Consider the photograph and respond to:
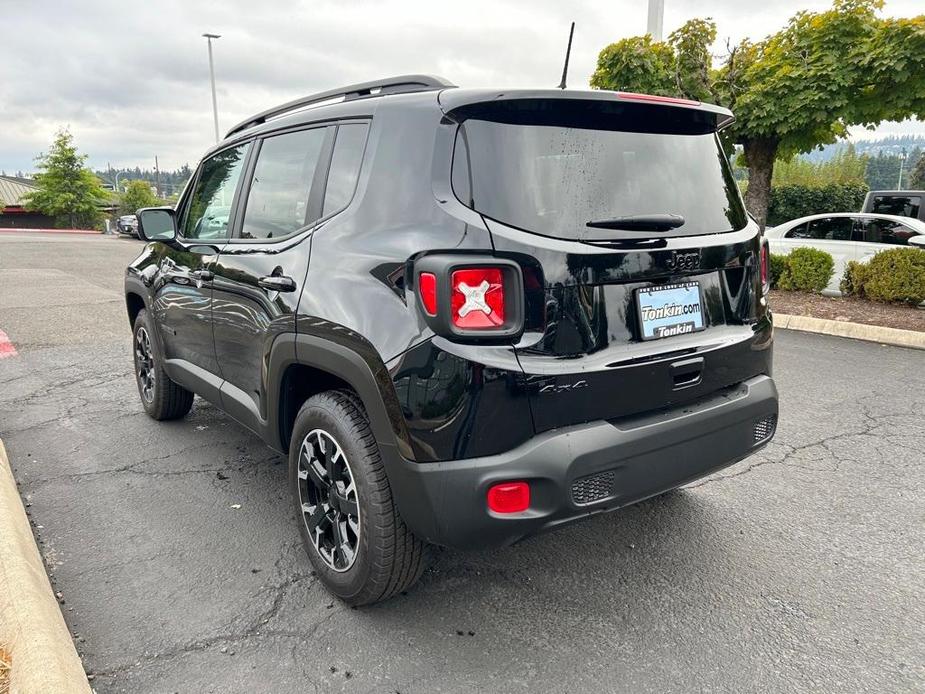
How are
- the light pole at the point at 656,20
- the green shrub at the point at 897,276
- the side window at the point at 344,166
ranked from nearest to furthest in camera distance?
the side window at the point at 344,166 < the green shrub at the point at 897,276 < the light pole at the point at 656,20

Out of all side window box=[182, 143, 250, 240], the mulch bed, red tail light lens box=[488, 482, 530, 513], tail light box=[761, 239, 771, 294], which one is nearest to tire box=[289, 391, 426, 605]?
red tail light lens box=[488, 482, 530, 513]

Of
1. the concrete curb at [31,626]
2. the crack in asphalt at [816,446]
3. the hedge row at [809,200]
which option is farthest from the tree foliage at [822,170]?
the concrete curb at [31,626]

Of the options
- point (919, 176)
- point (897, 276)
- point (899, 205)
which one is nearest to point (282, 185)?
point (897, 276)

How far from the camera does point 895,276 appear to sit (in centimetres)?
901

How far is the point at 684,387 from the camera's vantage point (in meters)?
2.46

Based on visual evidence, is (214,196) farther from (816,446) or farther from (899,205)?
(899,205)

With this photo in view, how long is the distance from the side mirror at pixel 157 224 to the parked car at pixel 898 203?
13.3 metres

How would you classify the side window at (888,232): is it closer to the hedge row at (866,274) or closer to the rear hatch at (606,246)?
the hedge row at (866,274)

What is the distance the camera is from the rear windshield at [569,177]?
2197 millimetres

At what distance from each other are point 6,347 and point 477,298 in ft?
23.7

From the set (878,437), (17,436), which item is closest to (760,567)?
(878,437)

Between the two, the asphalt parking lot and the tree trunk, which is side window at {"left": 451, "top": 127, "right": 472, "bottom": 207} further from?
the tree trunk

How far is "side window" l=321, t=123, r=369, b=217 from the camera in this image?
259 centimetres

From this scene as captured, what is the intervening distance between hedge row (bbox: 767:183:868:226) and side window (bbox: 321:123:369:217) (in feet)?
77.4
